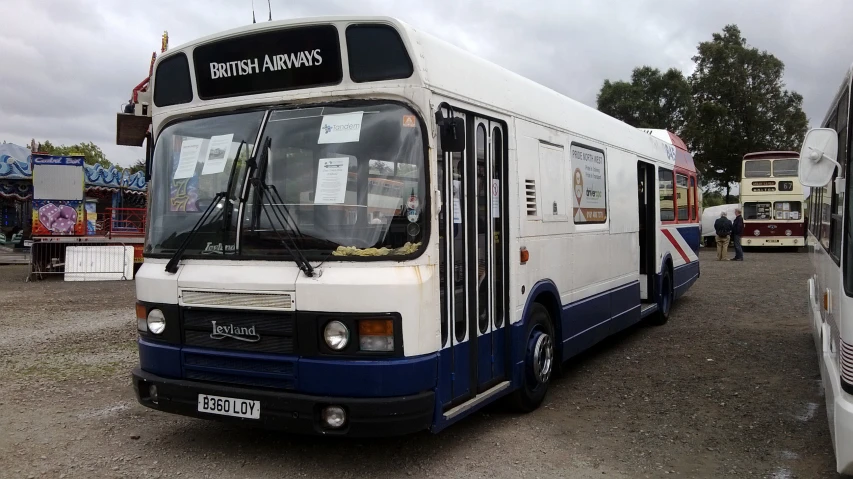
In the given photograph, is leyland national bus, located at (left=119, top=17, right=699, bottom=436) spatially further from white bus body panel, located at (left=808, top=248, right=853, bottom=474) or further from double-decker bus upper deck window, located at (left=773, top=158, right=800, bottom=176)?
double-decker bus upper deck window, located at (left=773, top=158, right=800, bottom=176)

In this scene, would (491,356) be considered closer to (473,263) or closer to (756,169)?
(473,263)

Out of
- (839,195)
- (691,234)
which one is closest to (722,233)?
(691,234)

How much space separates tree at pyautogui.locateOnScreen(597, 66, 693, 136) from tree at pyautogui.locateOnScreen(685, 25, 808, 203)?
7.01m

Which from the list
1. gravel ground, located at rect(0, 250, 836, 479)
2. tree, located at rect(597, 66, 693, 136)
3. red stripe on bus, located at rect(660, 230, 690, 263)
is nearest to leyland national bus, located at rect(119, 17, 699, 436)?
gravel ground, located at rect(0, 250, 836, 479)

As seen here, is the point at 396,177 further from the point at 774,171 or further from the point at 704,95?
the point at 704,95

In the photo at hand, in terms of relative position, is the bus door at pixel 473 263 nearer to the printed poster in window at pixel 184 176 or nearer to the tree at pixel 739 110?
the printed poster in window at pixel 184 176

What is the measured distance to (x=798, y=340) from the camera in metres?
8.84

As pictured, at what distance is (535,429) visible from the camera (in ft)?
17.9

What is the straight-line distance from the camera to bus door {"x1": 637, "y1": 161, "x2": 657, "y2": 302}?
32.0ft

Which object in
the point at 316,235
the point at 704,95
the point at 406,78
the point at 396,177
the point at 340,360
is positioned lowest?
the point at 340,360

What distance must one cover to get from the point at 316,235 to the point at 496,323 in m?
1.73

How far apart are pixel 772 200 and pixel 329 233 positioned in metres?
28.3

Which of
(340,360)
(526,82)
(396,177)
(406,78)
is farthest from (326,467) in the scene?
(526,82)

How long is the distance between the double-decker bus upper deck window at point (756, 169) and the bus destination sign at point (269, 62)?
2746 centimetres
